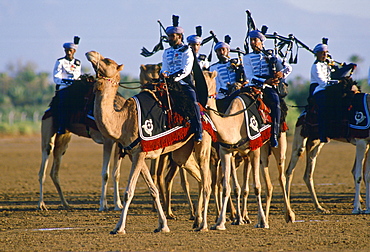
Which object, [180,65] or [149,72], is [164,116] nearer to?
[180,65]

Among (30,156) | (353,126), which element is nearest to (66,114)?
(353,126)

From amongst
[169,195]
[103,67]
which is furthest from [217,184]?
[103,67]

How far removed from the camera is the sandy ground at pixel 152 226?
9.28 metres

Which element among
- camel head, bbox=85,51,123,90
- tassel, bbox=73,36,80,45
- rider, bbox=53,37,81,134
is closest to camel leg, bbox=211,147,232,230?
camel head, bbox=85,51,123,90

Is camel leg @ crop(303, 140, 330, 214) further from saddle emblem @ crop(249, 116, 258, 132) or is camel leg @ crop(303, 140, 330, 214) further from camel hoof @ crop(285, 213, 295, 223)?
saddle emblem @ crop(249, 116, 258, 132)

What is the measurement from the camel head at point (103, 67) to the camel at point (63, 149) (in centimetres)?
411

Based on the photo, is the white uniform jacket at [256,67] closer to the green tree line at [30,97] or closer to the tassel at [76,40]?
the tassel at [76,40]

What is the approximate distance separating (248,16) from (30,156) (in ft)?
70.4

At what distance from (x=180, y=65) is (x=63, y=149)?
5.63 metres

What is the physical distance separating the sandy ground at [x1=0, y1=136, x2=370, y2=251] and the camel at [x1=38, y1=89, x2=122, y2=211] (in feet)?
1.06

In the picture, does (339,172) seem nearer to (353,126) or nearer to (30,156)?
(353,126)

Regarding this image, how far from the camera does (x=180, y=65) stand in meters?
11.4

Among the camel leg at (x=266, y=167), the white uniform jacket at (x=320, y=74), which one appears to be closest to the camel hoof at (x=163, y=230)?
the camel leg at (x=266, y=167)

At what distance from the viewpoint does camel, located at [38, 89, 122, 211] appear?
14.2 meters
